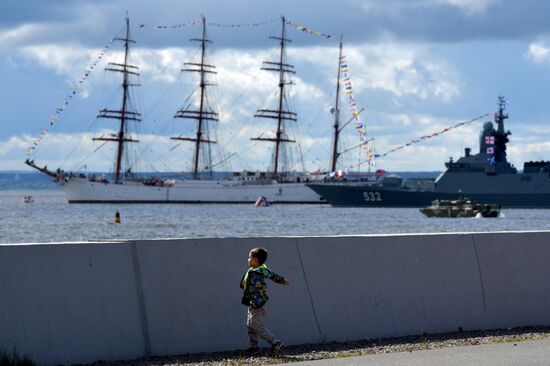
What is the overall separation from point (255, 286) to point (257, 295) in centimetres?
9

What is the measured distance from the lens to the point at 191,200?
151875 mm

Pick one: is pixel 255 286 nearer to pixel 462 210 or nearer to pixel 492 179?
pixel 462 210

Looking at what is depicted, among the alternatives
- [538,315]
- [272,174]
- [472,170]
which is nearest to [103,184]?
[272,174]

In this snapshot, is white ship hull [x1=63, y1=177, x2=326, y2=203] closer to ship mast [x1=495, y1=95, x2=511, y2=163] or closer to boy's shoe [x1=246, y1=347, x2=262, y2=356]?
ship mast [x1=495, y1=95, x2=511, y2=163]

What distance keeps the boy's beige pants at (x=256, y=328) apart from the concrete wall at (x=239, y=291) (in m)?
0.27

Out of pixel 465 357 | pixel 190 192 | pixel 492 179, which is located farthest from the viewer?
pixel 190 192

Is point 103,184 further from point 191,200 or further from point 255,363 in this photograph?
point 255,363

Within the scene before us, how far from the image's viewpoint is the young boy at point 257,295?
36.6 ft

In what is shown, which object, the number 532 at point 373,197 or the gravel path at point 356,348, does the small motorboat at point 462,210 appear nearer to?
the number 532 at point 373,197

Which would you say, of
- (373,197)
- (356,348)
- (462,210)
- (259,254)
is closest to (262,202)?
(373,197)

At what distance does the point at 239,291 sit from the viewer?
1169cm

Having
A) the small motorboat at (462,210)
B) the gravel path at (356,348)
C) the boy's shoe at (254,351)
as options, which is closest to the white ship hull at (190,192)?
the small motorboat at (462,210)

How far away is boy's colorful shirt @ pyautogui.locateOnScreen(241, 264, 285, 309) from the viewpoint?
11203 mm

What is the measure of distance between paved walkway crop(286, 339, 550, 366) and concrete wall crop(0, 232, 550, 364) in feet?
3.93
